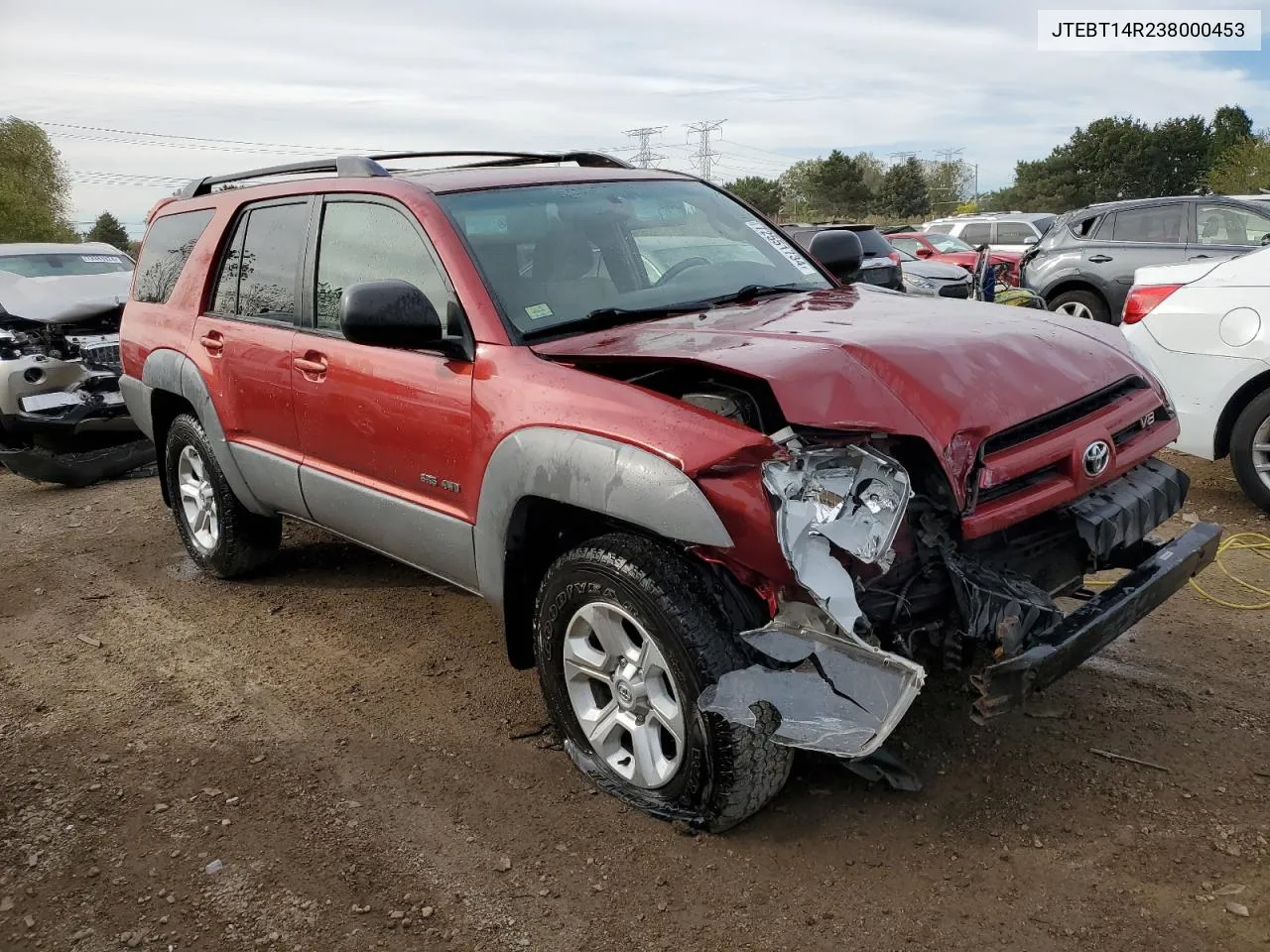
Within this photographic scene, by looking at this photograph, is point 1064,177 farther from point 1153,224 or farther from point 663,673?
point 663,673

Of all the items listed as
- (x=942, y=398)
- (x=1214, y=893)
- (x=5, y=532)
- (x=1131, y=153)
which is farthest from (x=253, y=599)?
(x=1131, y=153)

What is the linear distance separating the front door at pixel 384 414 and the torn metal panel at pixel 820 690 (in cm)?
118

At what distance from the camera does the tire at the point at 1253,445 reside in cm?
525

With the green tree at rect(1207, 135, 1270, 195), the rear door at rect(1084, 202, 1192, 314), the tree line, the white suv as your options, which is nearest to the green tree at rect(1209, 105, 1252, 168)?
the tree line

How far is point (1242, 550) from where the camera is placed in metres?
5.00

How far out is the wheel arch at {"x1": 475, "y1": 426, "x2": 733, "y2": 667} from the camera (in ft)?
8.75

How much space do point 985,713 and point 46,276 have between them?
351 inches

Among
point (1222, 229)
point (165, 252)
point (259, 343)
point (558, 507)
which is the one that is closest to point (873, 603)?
point (558, 507)

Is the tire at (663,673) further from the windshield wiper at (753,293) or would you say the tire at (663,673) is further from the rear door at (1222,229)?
the rear door at (1222,229)

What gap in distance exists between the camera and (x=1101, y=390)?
3.15 m

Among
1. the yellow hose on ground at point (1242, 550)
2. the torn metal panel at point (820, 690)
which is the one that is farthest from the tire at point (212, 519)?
the yellow hose on ground at point (1242, 550)

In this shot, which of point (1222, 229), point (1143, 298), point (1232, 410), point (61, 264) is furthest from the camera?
point (1222, 229)

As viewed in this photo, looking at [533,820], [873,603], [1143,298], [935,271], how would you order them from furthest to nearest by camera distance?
[935,271]
[1143,298]
[533,820]
[873,603]

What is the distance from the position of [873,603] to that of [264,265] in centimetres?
314
